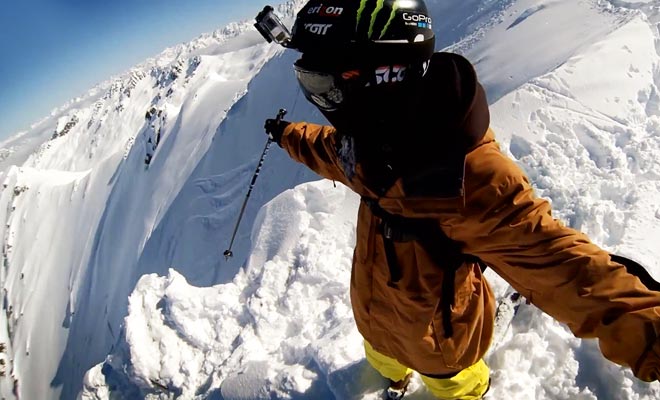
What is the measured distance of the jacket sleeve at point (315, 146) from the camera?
8.41ft

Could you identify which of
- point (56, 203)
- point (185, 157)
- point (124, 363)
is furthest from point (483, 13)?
point (56, 203)

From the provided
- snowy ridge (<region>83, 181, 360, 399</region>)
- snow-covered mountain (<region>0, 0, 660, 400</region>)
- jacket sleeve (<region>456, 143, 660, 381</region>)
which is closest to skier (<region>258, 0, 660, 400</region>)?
jacket sleeve (<region>456, 143, 660, 381</region>)

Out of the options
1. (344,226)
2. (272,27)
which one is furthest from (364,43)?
(344,226)

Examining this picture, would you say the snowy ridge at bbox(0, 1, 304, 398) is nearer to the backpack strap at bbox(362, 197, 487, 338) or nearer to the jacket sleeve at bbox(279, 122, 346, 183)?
the jacket sleeve at bbox(279, 122, 346, 183)

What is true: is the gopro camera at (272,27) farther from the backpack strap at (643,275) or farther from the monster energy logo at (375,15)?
the backpack strap at (643,275)

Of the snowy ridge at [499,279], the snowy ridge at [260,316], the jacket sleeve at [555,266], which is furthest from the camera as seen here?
the snowy ridge at [260,316]

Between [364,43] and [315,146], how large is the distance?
1024 mm

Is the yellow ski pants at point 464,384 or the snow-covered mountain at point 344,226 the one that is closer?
the yellow ski pants at point 464,384

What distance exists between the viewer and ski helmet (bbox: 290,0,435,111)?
170 cm

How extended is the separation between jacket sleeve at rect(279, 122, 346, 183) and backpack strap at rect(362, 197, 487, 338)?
499 mm

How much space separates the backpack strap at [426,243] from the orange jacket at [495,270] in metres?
0.04

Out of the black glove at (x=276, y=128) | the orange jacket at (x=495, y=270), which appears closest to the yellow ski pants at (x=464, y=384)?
the orange jacket at (x=495, y=270)

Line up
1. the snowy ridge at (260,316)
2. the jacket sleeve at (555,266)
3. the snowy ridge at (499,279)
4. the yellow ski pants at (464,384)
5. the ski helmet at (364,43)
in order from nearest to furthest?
1. the jacket sleeve at (555,266)
2. the ski helmet at (364,43)
3. the yellow ski pants at (464,384)
4. the snowy ridge at (499,279)
5. the snowy ridge at (260,316)

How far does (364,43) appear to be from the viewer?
170 cm
